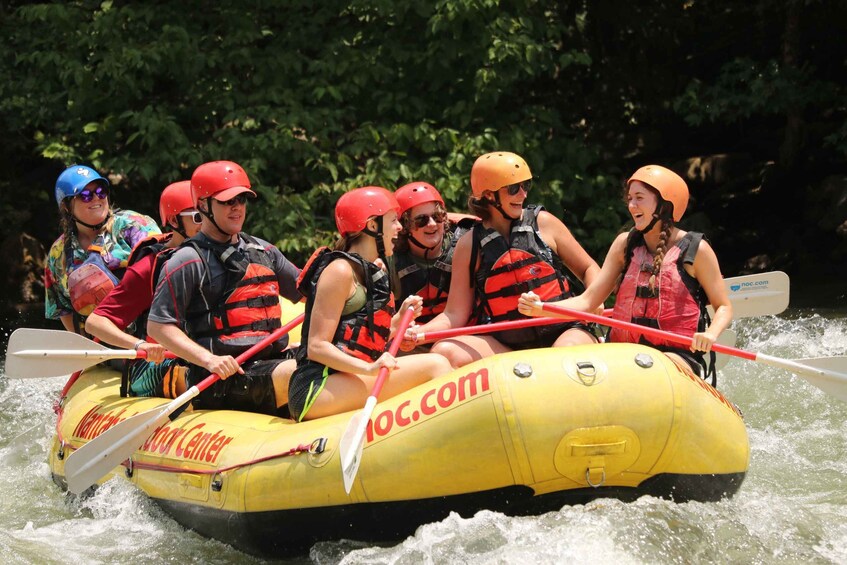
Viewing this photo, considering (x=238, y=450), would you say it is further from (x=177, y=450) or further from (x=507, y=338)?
(x=507, y=338)

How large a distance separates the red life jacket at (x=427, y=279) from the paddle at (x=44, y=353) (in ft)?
4.87

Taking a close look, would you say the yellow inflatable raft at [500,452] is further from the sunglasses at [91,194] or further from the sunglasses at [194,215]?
the sunglasses at [91,194]

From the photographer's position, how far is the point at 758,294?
5258 mm

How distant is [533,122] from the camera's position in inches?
375

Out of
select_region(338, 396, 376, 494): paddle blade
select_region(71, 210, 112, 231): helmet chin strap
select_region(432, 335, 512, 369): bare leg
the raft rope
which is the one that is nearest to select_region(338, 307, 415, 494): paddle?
select_region(338, 396, 376, 494): paddle blade

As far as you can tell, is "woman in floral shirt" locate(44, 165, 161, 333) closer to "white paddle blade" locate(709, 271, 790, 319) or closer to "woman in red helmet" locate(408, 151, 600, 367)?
"woman in red helmet" locate(408, 151, 600, 367)

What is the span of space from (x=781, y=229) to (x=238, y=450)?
301 inches

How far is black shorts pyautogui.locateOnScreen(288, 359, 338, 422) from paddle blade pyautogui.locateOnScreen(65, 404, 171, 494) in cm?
57

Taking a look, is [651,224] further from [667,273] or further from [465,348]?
[465,348]

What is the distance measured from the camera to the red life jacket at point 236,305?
15.9 feet

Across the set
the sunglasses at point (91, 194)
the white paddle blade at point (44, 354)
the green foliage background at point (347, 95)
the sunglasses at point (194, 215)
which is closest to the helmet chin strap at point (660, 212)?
the sunglasses at point (194, 215)

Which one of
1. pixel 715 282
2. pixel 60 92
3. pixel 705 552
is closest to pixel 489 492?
pixel 705 552

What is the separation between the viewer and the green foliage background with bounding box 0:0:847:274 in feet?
29.9

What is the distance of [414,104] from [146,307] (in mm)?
4682
